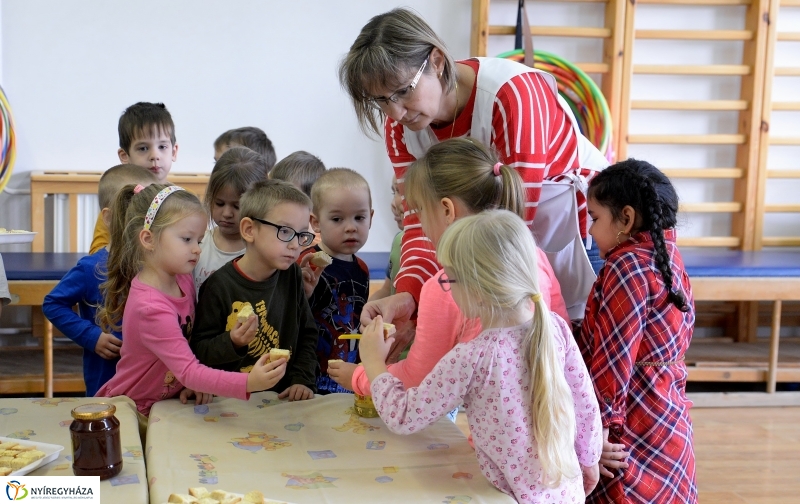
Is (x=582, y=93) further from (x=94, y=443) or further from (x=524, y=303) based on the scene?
(x=94, y=443)

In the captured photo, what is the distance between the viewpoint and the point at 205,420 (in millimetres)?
1672

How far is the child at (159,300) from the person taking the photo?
5.72ft

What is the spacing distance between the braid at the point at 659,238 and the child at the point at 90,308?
147 centimetres

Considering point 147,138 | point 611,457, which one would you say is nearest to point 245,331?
point 611,457

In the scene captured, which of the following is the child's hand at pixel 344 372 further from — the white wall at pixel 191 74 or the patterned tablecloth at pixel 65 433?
the white wall at pixel 191 74

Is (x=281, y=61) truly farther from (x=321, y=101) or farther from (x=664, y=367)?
(x=664, y=367)

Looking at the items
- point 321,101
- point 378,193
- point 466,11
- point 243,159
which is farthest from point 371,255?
point 243,159

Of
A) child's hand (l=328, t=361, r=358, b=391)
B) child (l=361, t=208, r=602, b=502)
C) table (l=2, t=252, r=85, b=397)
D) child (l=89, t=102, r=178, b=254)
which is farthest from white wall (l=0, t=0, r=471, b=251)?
child (l=361, t=208, r=602, b=502)

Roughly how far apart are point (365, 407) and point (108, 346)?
100 cm

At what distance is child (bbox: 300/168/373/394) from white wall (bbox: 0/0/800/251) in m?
2.29

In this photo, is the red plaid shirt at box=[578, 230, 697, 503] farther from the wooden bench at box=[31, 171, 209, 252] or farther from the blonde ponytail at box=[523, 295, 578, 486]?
the wooden bench at box=[31, 171, 209, 252]

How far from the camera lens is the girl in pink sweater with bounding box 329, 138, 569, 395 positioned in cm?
154

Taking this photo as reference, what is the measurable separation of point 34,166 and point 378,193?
6.23ft

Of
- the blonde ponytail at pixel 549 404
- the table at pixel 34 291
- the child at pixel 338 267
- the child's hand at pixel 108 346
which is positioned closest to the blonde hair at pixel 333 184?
the child at pixel 338 267
